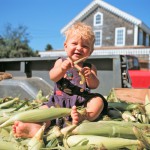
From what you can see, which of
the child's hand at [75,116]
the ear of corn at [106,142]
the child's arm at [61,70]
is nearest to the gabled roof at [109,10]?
the child's arm at [61,70]

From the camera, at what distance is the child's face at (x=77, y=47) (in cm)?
271

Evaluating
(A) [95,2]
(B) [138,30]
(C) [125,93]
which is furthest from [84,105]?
(A) [95,2]

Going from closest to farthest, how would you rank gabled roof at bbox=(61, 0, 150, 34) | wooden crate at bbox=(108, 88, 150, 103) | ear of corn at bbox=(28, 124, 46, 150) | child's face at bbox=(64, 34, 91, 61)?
ear of corn at bbox=(28, 124, 46, 150)
child's face at bbox=(64, 34, 91, 61)
wooden crate at bbox=(108, 88, 150, 103)
gabled roof at bbox=(61, 0, 150, 34)

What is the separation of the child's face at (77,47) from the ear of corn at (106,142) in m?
0.93

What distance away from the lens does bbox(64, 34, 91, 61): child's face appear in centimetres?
271

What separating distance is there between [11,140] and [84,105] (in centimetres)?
76

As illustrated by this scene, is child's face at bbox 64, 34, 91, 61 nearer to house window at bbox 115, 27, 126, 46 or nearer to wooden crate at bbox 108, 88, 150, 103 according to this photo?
wooden crate at bbox 108, 88, 150, 103

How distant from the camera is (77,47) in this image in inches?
106

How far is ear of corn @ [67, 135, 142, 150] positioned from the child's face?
0.93 meters

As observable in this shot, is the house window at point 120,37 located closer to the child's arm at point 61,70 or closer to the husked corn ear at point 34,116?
the child's arm at point 61,70

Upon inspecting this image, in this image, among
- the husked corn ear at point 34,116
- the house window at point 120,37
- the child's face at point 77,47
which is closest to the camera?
the husked corn ear at point 34,116

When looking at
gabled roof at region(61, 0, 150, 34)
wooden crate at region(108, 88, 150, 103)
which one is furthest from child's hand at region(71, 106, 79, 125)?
gabled roof at region(61, 0, 150, 34)

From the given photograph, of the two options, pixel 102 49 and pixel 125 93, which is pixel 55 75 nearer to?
pixel 125 93

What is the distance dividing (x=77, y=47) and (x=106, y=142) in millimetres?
1051
